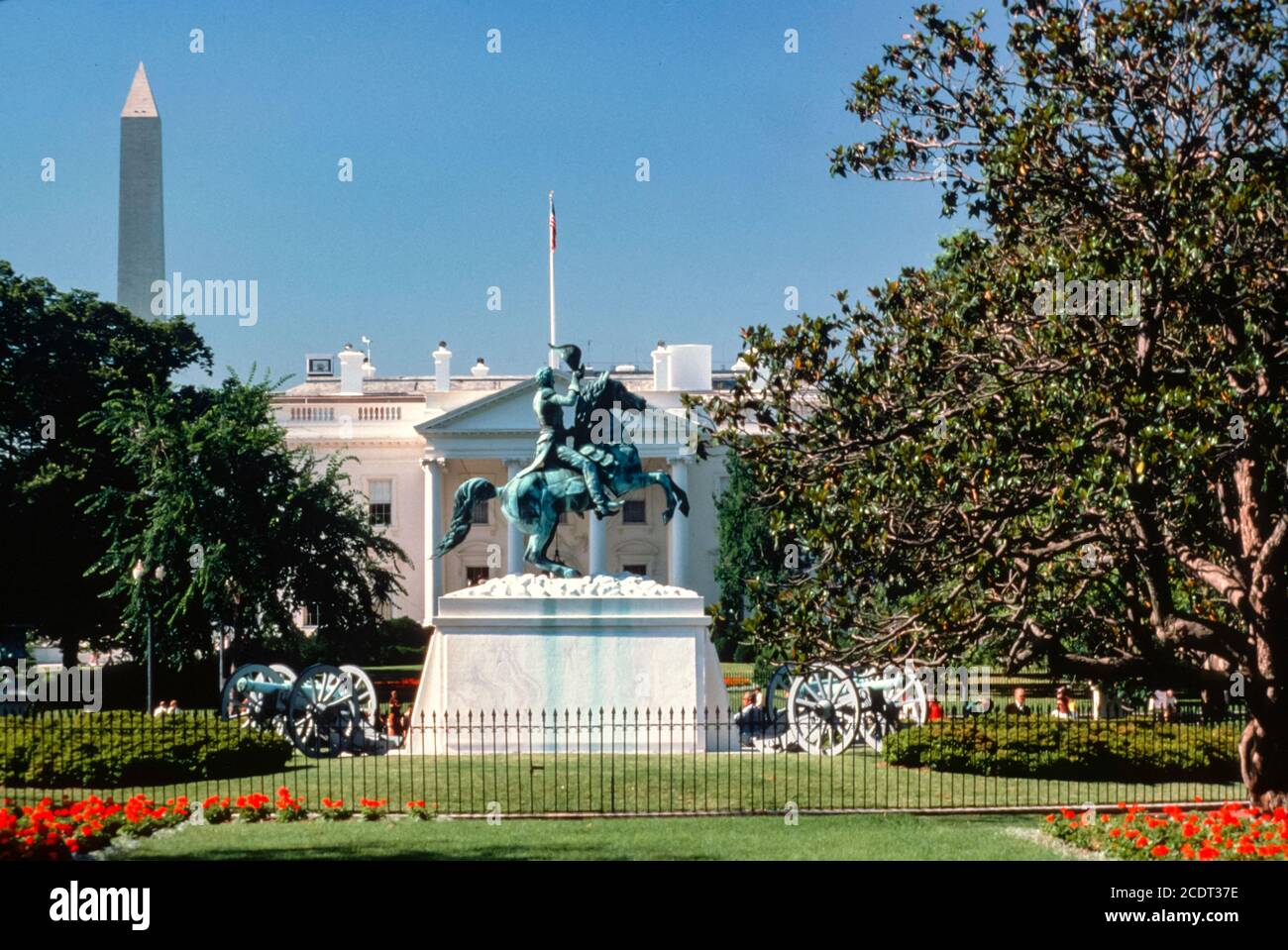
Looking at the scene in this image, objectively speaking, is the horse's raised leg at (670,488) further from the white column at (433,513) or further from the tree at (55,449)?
the white column at (433,513)

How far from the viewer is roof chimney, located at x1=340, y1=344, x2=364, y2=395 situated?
2648 inches

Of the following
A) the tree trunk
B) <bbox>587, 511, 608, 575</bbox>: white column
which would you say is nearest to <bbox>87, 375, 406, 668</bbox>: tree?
<bbox>587, 511, 608, 575</bbox>: white column

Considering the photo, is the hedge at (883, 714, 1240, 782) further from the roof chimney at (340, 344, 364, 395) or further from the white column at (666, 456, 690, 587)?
the roof chimney at (340, 344, 364, 395)

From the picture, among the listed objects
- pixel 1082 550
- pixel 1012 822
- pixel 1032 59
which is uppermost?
pixel 1032 59

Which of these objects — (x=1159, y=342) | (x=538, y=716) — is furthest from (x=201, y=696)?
(x=1159, y=342)

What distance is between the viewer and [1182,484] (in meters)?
14.1

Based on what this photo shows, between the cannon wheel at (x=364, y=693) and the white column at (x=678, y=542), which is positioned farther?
the white column at (x=678, y=542)

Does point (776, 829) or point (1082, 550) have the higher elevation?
point (1082, 550)

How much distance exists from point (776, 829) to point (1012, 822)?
230cm

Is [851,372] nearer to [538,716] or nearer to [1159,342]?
[1159,342]

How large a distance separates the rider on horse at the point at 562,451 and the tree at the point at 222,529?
12572 mm

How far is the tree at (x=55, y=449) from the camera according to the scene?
3756 centimetres

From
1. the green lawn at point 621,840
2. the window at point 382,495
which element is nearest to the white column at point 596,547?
the window at point 382,495

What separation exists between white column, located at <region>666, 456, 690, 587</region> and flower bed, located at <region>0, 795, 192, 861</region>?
41921mm
